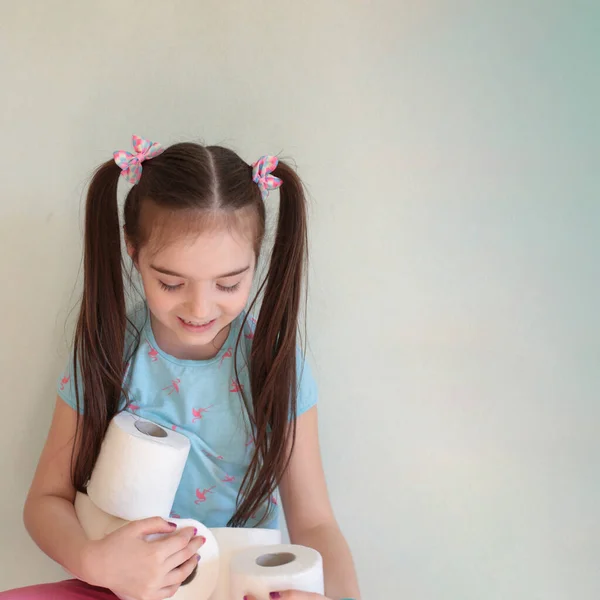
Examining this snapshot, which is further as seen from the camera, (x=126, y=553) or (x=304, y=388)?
(x=304, y=388)

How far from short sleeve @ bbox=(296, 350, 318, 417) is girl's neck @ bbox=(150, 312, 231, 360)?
105 millimetres

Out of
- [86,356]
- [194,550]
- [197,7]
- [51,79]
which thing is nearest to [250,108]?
[197,7]

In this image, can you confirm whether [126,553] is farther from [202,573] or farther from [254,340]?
[254,340]

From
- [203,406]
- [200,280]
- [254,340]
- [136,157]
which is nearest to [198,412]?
[203,406]

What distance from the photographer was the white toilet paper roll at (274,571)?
0.68m

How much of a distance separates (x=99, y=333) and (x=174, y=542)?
279mm

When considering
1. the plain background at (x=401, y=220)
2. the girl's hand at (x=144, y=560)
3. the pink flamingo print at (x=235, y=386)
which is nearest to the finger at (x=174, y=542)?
the girl's hand at (x=144, y=560)

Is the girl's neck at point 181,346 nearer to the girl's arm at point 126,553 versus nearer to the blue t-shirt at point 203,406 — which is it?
the blue t-shirt at point 203,406

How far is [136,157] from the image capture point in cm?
77

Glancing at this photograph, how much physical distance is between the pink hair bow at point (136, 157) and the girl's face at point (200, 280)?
90 millimetres

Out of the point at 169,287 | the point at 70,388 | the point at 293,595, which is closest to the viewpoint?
the point at 293,595

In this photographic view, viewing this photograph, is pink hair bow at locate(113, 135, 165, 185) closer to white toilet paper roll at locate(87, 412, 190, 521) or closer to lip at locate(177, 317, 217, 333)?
lip at locate(177, 317, 217, 333)

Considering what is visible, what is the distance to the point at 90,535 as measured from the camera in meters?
0.80

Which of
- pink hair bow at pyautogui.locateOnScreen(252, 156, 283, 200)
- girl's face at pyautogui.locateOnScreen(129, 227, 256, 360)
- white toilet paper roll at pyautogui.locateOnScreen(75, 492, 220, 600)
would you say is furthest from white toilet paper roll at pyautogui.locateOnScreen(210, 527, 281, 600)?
pink hair bow at pyautogui.locateOnScreen(252, 156, 283, 200)
